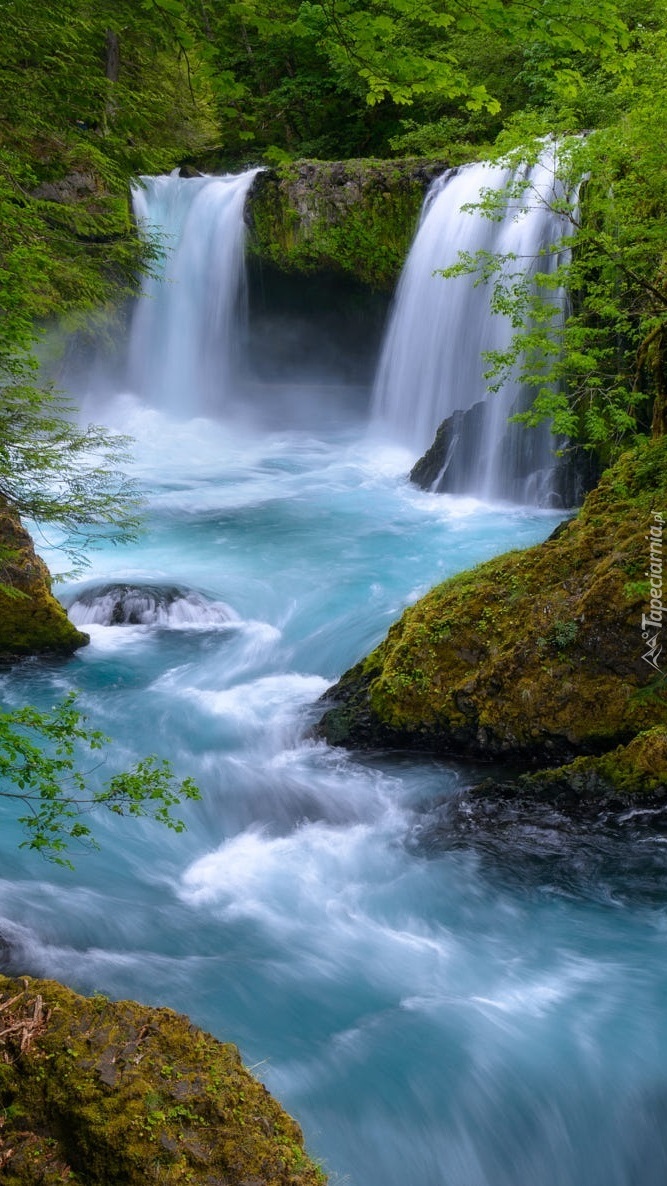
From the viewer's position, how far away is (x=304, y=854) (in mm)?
6219

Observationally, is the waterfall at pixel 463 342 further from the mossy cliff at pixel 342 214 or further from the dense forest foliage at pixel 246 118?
the dense forest foliage at pixel 246 118

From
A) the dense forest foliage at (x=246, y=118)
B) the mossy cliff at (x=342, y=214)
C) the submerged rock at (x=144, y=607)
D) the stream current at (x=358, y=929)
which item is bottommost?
the stream current at (x=358, y=929)

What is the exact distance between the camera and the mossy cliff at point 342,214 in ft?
54.9

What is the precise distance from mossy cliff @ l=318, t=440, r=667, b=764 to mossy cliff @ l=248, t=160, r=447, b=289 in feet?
36.8

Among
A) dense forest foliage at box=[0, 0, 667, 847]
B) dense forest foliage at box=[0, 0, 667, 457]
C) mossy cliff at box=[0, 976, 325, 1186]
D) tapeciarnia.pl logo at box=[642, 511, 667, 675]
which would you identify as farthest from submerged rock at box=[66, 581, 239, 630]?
mossy cliff at box=[0, 976, 325, 1186]

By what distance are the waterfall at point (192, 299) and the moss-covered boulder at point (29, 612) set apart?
11.6m

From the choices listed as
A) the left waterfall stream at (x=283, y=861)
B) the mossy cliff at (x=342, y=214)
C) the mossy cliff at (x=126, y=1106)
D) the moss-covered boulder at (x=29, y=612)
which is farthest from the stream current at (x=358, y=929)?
the mossy cliff at (x=342, y=214)

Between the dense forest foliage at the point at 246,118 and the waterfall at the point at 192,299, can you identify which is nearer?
the dense forest foliage at the point at 246,118

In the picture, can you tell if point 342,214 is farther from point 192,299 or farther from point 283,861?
point 283,861

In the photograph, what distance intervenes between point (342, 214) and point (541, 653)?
13565mm

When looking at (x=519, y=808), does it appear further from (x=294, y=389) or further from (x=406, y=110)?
(x=406, y=110)

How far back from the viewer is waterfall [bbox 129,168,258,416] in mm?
19172

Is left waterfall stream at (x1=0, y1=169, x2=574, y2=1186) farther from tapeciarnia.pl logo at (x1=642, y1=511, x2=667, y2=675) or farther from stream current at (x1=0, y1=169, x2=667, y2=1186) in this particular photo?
tapeciarnia.pl logo at (x1=642, y1=511, x2=667, y2=675)

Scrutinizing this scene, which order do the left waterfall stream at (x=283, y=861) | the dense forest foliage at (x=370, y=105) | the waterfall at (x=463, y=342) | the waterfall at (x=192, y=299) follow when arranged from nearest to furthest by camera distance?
1. the dense forest foliage at (x=370, y=105)
2. the left waterfall stream at (x=283, y=861)
3. the waterfall at (x=463, y=342)
4. the waterfall at (x=192, y=299)
